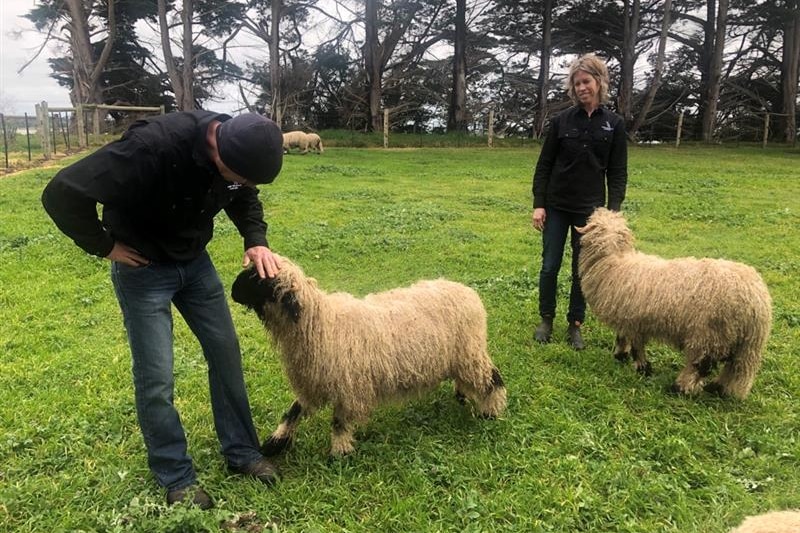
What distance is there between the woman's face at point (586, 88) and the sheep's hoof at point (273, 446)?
380 cm

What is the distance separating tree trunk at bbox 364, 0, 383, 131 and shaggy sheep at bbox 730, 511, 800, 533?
33.5m

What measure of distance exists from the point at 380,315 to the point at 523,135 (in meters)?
34.5

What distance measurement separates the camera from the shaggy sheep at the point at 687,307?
14.1ft

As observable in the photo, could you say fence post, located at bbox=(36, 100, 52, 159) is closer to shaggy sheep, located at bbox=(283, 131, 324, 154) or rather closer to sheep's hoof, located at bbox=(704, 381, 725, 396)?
shaggy sheep, located at bbox=(283, 131, 324, 154)

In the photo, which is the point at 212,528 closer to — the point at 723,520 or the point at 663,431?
the point at 723,520

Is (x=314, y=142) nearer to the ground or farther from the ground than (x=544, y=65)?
nearer to the ground

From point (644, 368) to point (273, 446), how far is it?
10.6 ft

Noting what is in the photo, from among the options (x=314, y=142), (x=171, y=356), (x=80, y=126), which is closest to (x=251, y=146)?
(x=171, y=356)

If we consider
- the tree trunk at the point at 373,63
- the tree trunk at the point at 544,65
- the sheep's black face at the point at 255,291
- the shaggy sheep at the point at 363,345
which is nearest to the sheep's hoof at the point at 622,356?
the shaggy sheep at the point at 363,345

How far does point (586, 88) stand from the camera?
4.98m

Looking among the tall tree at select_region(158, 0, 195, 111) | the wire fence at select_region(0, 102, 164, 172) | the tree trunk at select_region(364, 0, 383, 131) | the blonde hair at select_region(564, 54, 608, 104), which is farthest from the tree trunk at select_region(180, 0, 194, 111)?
the blonde hair at select_region(564, 54, 608, 104)

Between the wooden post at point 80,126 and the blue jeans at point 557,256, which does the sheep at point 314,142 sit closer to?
the wooden post at point 80,126

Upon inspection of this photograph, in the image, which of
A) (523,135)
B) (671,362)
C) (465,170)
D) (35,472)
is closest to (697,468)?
(671,362)

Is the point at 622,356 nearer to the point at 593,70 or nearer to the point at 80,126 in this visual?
the point at 593,70
